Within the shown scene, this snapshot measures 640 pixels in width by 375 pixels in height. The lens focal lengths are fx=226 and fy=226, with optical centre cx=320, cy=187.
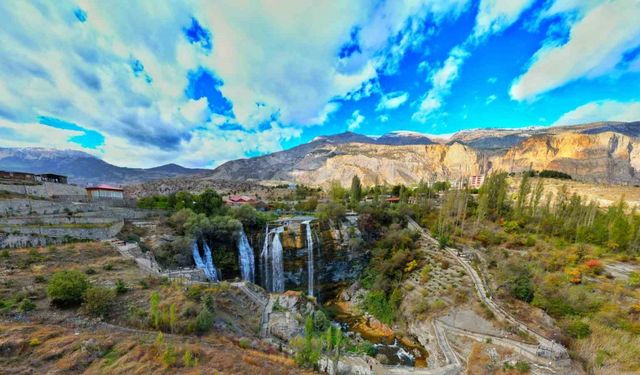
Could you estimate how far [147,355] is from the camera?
31.9ft

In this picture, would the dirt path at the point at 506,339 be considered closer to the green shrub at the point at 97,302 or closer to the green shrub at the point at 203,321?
the green shrub at the point at 203,321

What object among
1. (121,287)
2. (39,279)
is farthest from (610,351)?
(39,279)

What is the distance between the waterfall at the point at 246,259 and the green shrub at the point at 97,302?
17906mm

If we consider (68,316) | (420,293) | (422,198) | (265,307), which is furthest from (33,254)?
(422,198)

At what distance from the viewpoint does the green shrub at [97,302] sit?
12453mm

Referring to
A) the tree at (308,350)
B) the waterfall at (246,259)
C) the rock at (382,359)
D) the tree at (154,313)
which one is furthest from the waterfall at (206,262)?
the rock at (382,359)

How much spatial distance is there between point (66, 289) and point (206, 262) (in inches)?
615

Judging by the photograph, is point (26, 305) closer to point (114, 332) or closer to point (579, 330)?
point (114, 332)

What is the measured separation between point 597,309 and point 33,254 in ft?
147

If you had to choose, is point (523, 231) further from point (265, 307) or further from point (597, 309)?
point (265, 307)

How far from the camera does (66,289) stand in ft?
41.2

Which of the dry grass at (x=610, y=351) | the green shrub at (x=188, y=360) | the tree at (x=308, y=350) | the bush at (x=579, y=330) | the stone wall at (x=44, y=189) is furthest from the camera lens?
the stone wall at (x=44, y=189)

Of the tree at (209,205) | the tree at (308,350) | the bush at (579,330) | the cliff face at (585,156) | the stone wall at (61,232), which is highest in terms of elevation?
the cliff face at (585,156)

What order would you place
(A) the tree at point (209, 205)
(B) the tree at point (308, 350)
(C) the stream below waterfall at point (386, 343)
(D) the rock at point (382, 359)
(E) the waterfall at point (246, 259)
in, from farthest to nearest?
(A) the tree at point (209, 205) < (E) the waterfall at point (246, 259) < (C) the stream below waterfall at point (386, 343) < (D) the rock at point (382, 359) < (B) the tree at point (308, 350)
